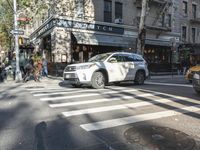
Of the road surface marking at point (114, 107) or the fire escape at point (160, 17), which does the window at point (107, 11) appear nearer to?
the fire escape at point (160, 17)

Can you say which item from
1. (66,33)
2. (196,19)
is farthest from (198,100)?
(196,19)

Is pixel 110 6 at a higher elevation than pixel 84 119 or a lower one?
higher

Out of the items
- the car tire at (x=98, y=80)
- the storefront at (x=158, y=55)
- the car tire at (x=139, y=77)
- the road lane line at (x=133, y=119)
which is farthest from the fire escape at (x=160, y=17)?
the road lane line at (x=133, y=119)

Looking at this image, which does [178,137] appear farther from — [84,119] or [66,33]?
[66,33]

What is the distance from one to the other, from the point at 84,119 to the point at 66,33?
17.9 m

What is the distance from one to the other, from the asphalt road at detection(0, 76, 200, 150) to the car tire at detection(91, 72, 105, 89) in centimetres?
323

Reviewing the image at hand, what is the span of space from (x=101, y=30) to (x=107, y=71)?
13407mm

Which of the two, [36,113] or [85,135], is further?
[36,113]

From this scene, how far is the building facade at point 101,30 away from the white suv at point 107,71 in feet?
30.3

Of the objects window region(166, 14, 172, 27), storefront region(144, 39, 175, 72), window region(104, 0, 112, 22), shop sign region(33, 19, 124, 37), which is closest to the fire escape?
window region(166, 14, 172, 27)

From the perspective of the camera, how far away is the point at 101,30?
83.5 ft

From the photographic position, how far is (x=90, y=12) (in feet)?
82.1

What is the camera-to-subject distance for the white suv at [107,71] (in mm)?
12102

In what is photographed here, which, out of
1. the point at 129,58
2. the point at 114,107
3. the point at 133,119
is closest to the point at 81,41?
the point at 129,58
